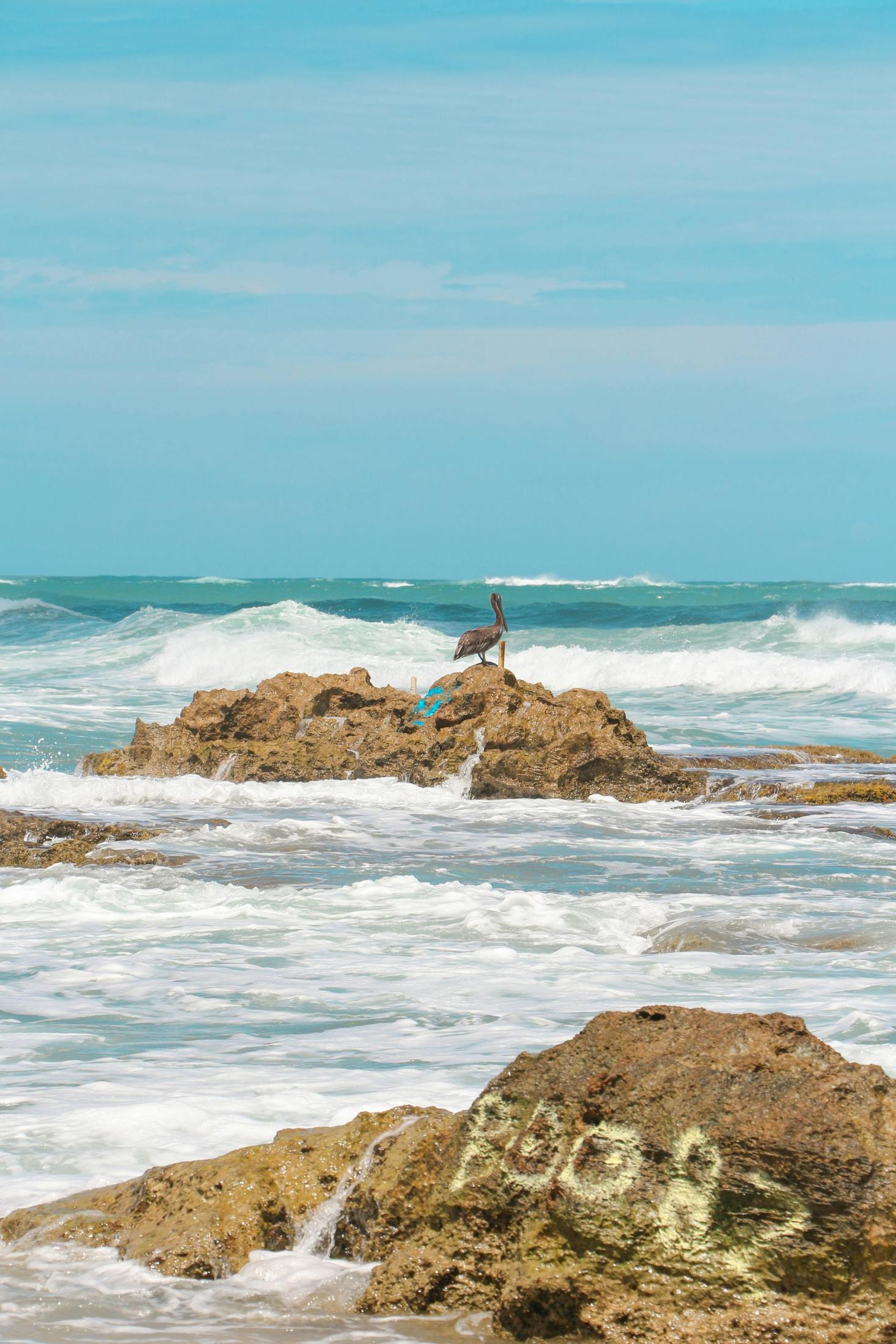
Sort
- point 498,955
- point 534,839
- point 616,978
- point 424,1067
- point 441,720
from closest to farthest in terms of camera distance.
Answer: point 424,1067 < point 616,978 < point 498,955 < point 534,839 < point 441,720

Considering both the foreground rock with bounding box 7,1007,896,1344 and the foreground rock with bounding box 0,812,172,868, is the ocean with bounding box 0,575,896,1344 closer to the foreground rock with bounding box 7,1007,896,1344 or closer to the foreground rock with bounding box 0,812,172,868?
the foreground rock with bounding box 7,1007,896,1344

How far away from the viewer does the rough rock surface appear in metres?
12.6

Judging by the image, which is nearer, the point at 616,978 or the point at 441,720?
the point at 616,978

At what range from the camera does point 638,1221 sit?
2.83m

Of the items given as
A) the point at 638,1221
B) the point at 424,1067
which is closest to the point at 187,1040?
the point at 424,1067

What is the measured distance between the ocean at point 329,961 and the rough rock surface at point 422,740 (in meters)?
0.37

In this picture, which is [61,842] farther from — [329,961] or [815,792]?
[815,792]

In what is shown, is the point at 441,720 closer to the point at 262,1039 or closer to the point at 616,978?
the point at 616,978

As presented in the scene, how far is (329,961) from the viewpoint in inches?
259

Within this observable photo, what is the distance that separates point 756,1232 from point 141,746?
11.2m

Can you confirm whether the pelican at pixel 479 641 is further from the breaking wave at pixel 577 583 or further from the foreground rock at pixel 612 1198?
the breaking wave at pixel 577 583

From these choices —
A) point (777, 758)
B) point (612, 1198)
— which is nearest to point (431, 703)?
point (777, 758)

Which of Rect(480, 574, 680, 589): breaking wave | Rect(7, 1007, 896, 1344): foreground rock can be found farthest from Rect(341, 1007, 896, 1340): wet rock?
Rect(480, 574, 680, 589): breaking wave

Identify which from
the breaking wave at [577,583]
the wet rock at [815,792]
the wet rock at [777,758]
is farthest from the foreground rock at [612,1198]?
the breaking wave at [577,583]
